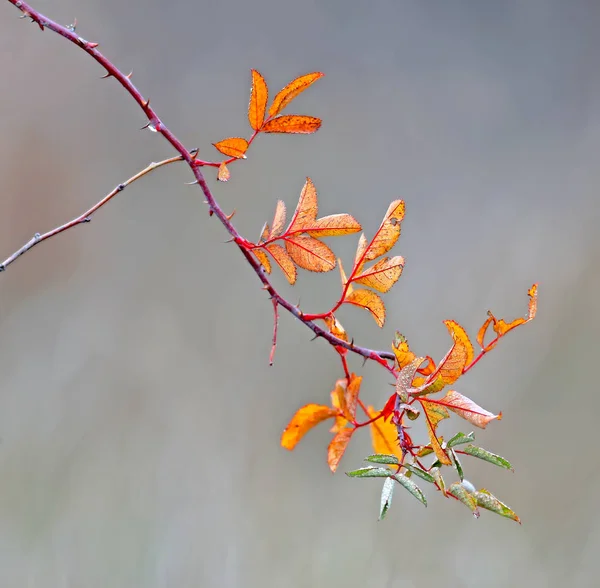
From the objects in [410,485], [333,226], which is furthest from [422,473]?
[333,226]

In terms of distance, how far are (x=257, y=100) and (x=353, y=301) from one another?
0.10 meters

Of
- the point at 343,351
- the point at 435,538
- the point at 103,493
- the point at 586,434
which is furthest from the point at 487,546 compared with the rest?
the point at 343,351

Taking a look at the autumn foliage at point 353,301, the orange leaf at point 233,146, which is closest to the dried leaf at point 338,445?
the autumn foliage at point 353,301

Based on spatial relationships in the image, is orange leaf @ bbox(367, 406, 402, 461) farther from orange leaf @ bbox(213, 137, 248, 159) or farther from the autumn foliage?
orange leaf @ bbox(213, 137, 248, 159)

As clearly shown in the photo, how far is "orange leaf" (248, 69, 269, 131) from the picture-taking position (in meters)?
0.25

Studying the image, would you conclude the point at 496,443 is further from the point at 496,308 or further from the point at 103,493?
the point at 103,493

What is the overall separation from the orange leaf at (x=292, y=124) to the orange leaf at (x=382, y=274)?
0.07 m

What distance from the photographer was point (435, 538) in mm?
800

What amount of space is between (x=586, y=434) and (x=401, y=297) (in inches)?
12.5

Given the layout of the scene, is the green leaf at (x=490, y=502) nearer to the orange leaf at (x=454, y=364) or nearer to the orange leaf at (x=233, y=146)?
the orange leaf at (x=454, y=364)

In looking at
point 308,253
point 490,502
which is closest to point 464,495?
point 490,502

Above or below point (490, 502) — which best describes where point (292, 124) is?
above

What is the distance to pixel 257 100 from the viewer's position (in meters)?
0.25

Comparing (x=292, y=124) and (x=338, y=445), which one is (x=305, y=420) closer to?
(x=338, y=445)
